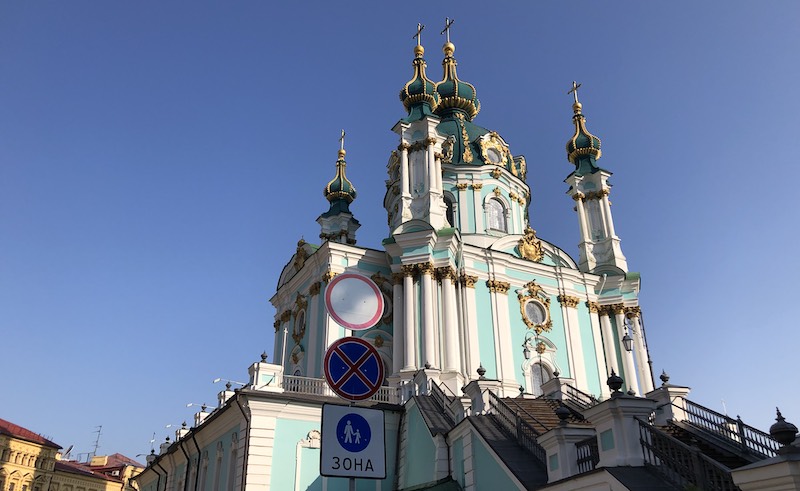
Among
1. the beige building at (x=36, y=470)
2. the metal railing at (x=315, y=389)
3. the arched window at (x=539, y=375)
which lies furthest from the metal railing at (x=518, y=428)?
the beige building at (x=36, y=470)

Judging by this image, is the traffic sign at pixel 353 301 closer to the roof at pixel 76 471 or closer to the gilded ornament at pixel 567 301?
the gilded ornament at pixel 567 301

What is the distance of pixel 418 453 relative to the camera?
630 inches

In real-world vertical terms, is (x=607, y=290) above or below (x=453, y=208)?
below

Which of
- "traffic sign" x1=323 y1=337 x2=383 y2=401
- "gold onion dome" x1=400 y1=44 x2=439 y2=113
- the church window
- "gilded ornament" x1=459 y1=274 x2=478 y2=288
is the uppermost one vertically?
"gold onion dome" x1=400 y1=44 x2=439 y2=113

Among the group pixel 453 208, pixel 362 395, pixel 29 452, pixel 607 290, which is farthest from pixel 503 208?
pixel 29 452

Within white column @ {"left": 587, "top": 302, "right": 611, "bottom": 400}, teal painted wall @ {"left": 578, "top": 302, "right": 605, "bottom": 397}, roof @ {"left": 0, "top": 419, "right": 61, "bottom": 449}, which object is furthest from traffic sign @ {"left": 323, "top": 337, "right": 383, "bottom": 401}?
Answer: roof @ {"left": 0, "top": 419, "right": 61, "bottom": 449}

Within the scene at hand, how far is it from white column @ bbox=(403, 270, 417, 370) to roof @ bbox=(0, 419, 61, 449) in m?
43.3

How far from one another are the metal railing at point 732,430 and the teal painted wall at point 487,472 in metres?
4.38

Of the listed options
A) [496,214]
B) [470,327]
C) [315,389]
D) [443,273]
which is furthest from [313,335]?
[496,214]

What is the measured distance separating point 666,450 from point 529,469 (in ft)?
9.21

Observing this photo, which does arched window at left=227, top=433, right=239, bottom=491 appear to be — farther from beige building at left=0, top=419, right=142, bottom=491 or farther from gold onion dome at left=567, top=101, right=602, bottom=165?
beige building at left=0, top=419, right=142, bottom=491

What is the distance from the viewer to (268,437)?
16859 mm

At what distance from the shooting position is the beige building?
5172 centimetres

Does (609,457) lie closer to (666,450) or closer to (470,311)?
(666,450)
